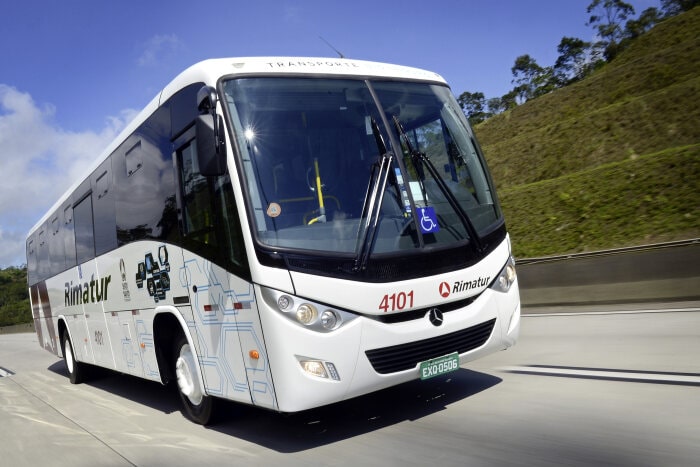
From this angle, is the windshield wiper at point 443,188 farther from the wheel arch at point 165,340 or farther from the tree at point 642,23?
the tree at point 642,23

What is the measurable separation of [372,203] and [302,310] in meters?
1.04

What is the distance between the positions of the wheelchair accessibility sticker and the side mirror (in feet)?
5.47

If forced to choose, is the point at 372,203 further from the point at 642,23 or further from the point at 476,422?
the point at 642,23

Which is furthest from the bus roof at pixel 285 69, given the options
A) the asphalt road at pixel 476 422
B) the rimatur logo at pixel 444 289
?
the asphalt road at pixel 476 422

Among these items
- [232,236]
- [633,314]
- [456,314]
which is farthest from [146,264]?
[633,314]

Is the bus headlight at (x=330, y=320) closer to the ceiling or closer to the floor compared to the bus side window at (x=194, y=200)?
closer to the floor

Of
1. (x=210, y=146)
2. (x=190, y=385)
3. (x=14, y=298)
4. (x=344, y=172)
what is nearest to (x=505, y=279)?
(x=344, y=172)

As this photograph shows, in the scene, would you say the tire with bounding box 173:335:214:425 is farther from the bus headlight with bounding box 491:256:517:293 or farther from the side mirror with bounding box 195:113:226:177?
the bus headlight with bounding box 491:256:517:293

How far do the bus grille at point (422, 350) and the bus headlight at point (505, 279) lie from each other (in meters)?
0.36

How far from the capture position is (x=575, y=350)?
318 inches

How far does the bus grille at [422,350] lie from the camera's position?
5.21 m

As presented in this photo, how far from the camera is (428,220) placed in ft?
18.4

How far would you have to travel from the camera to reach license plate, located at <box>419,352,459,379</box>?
17.6 ft

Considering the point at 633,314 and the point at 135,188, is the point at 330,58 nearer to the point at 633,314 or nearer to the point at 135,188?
the point at 135,188
